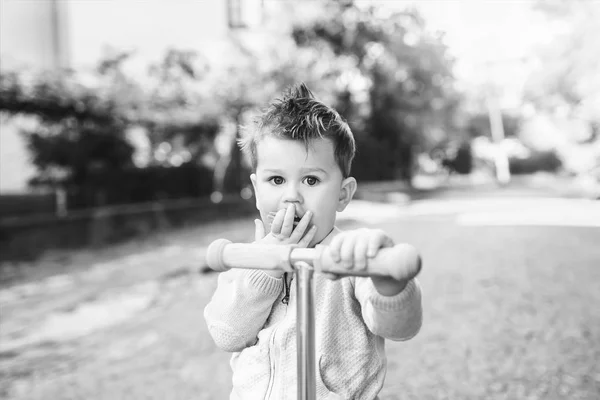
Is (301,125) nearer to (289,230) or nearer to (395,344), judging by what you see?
(289,230)

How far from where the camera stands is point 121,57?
10.1 meters

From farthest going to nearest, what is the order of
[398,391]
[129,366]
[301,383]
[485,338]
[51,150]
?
[51,150]
[485,338]
[129,366]
[398,391]
[301,383]

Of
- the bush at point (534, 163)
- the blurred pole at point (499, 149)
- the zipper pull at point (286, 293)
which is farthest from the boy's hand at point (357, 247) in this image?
the blurred pole at point (499, 149)

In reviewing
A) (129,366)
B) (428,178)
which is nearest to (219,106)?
(129,366)

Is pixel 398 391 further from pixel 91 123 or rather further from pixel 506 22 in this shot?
pixel 91 123

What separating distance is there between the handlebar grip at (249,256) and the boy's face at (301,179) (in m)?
0.24

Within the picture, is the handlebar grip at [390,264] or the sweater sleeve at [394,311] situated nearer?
the handlebar grip at [390,264]

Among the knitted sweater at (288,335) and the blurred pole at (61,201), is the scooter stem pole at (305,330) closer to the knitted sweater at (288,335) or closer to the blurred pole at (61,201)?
the knitted sweater at (288,335)

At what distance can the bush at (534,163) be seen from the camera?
24.7 m

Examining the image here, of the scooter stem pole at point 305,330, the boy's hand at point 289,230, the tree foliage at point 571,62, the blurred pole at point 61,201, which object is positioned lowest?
the scooter stem pole at point 305,330

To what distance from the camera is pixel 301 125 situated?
1551 mm

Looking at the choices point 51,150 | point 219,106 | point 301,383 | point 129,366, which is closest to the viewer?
point 301,383

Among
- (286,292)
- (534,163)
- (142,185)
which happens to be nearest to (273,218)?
(286,292)

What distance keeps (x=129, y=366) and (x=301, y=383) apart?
3.29 meters
